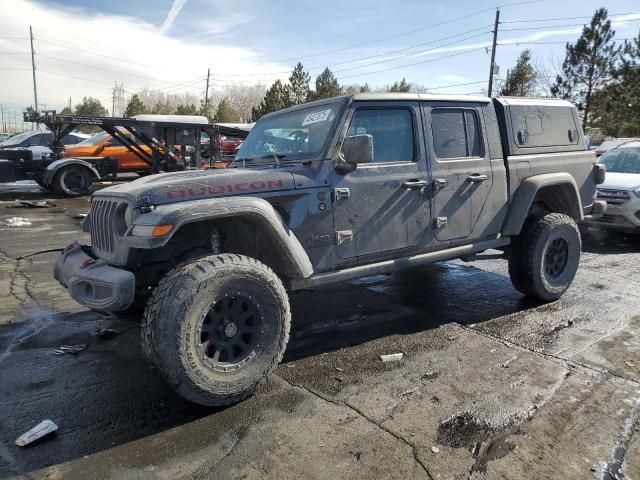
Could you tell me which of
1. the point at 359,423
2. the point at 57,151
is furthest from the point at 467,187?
the point at 57,151

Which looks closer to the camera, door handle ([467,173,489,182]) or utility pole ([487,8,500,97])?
door handle ([467,173,489,182])

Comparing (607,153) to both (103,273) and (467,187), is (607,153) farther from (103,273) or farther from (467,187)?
(103,273)

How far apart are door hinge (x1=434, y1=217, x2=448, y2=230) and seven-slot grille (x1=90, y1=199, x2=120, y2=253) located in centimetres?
251

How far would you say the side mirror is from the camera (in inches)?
136

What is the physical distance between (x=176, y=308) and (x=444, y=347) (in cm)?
223

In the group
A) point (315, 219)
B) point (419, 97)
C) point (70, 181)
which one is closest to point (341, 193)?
point (315, 219)

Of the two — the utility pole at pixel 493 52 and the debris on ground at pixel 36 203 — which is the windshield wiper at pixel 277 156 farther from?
the utility pole at pixel 493 52

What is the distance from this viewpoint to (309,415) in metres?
2.99

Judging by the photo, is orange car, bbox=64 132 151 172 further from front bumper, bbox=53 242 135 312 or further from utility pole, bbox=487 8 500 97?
utility pole, bbox=487 8 500 97

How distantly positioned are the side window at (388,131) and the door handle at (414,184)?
0.20 m

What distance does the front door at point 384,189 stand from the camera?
12.1 feet

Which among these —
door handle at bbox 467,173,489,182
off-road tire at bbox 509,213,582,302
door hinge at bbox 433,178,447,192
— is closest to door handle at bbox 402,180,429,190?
door hinge at bbox 433,178,447,192

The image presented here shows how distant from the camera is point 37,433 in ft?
9.01

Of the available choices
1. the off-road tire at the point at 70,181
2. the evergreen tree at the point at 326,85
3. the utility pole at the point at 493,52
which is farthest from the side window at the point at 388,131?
the evergreen tree at the point at 326,85
